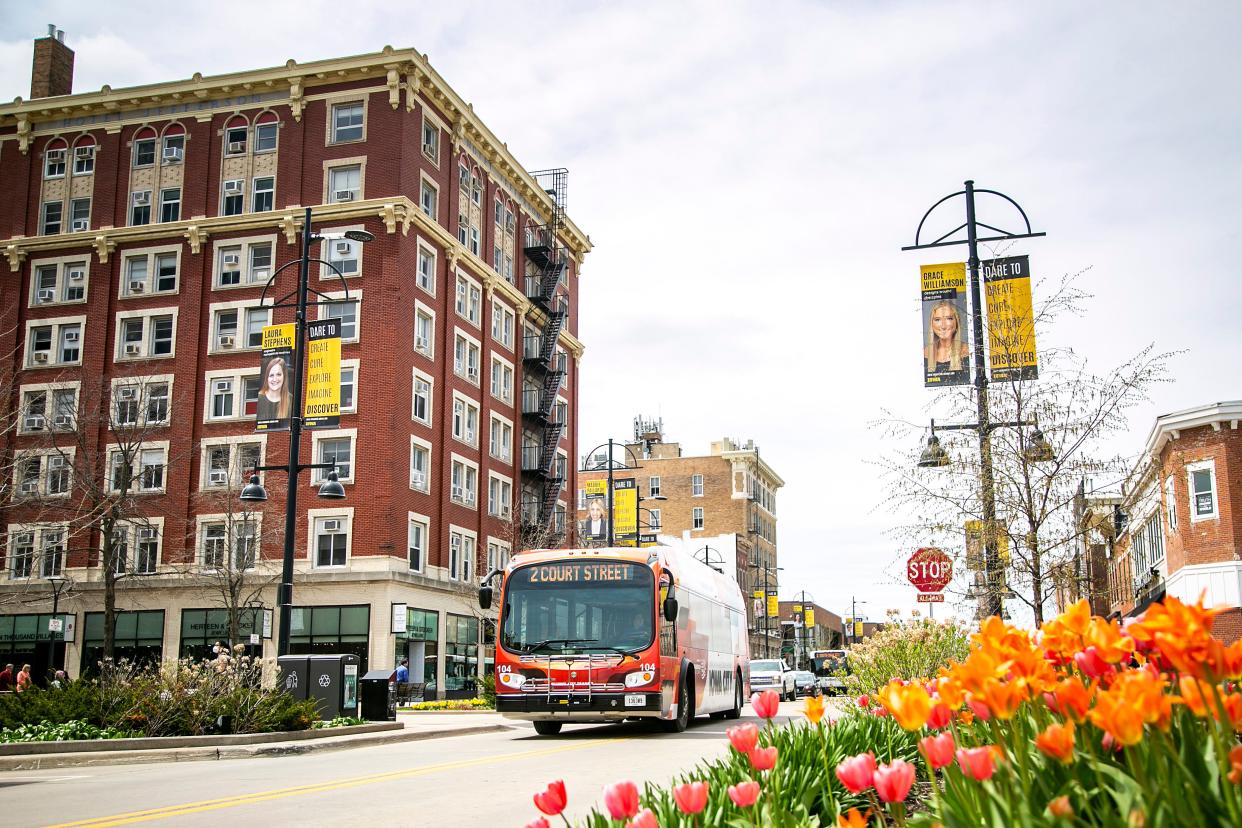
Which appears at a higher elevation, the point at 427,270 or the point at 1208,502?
the point at 427,270

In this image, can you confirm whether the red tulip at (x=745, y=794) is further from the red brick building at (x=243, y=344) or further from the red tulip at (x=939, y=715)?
the red brick building at (x=243, y=344)

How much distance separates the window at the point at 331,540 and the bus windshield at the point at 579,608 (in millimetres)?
28673

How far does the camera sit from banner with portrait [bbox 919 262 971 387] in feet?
56.4

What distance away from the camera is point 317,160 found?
52.7 metres

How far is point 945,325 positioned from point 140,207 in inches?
1850

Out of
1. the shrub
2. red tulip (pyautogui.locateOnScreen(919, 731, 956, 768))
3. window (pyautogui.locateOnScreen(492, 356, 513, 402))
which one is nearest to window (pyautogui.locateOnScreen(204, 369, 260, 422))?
window (pyautogui.locateOnScreen(492, 356, 513, 402))

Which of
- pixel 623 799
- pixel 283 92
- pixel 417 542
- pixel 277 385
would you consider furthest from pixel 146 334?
pixel 623 799

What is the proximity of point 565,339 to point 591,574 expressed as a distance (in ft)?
153

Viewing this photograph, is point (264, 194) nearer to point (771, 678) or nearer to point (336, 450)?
point (336, 450)

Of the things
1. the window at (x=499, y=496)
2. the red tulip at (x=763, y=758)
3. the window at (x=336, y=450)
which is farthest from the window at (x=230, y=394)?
the red tulip at (x=763, y=758)

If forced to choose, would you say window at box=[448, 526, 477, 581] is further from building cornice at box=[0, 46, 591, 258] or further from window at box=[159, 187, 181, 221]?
window at box=[159, 187, 181, 221]

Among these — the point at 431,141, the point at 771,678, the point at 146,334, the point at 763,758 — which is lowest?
the point at 771,678

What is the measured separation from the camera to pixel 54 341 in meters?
54.9

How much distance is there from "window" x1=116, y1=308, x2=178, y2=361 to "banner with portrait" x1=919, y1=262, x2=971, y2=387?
42.7 m
